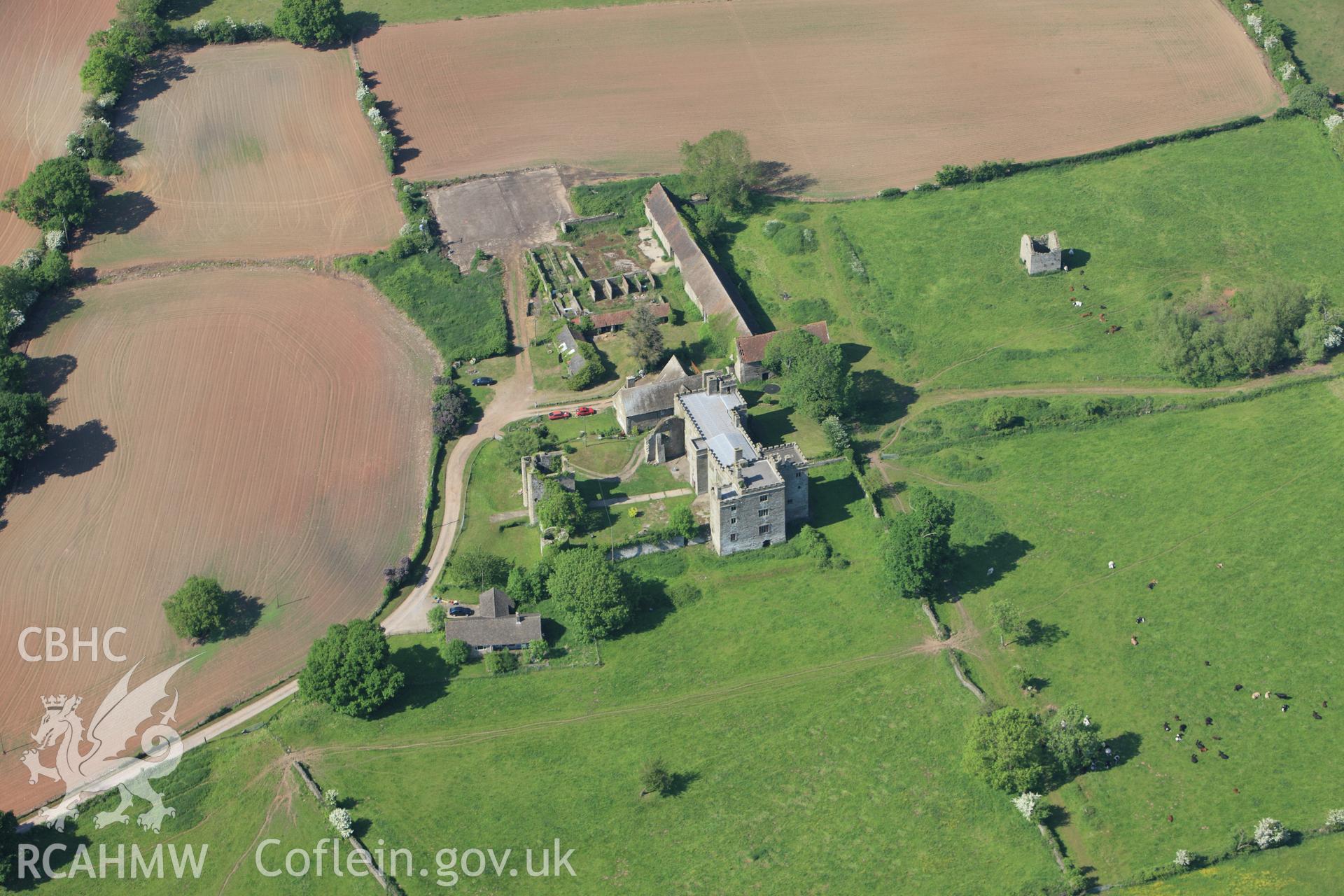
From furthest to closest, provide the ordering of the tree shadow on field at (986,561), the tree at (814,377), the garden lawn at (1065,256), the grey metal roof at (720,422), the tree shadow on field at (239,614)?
the garden lawn at (1065,256)
the tree at (814,377)
the grey metal roof at (720,422)
the tree shadow on field at (986,561)
the tree shadow on field at (239,614)

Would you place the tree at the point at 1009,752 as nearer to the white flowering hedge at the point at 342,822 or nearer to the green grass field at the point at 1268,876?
the green grass field at the point at 1268,876

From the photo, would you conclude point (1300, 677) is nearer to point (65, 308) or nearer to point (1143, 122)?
point (1143, 122)

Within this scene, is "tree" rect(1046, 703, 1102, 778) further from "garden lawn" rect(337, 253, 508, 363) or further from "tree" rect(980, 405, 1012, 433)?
"garden lawn" rect(337, 253, 508, 363)

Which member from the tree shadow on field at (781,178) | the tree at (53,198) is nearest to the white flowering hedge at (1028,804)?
the tree shadow on field at (781,178)

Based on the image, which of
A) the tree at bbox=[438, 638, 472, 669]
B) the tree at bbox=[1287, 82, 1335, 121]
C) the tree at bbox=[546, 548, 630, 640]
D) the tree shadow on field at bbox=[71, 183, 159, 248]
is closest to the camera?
the tree at bbox=[438, 638, 472, 669]

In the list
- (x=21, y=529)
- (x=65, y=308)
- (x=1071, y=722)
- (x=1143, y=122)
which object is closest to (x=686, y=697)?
(x=1071, y=722)

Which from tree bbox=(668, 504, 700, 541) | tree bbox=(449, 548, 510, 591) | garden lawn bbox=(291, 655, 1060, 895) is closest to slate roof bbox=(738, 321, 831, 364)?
tree bbox=(668, 504, 700, 541)
